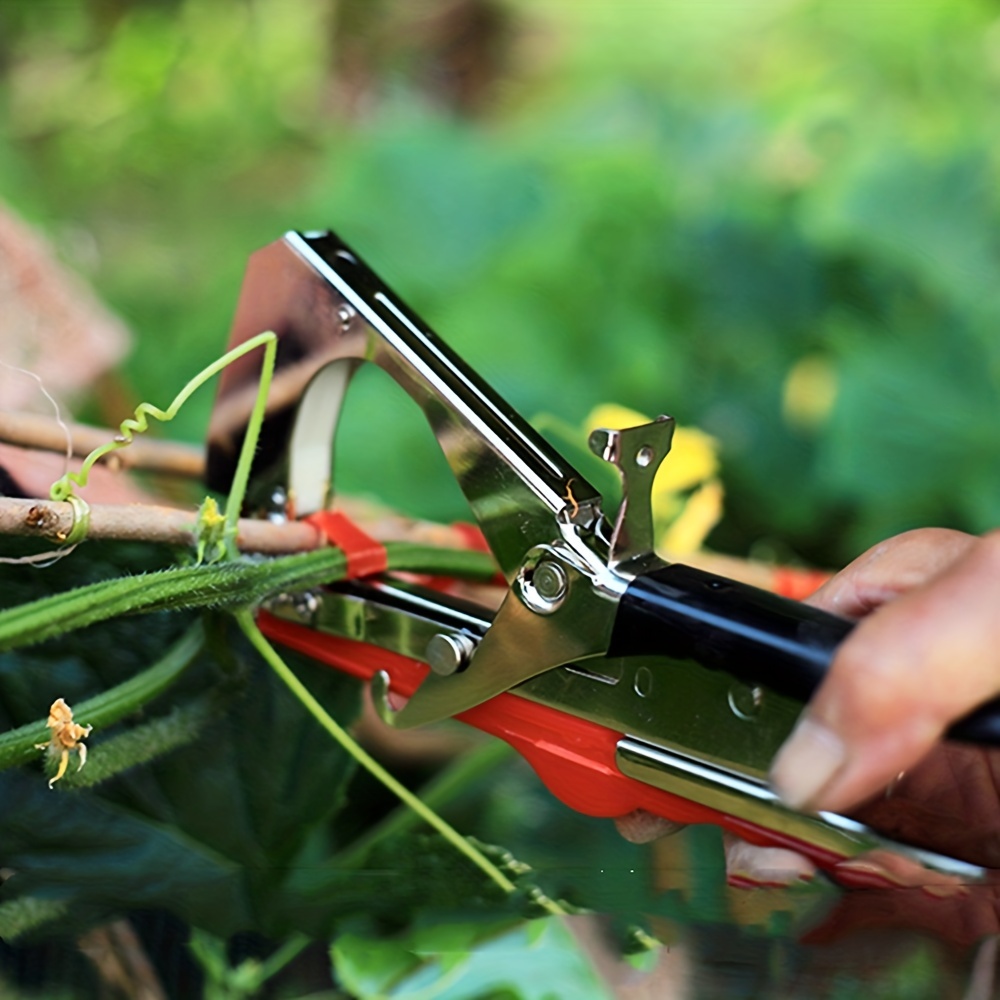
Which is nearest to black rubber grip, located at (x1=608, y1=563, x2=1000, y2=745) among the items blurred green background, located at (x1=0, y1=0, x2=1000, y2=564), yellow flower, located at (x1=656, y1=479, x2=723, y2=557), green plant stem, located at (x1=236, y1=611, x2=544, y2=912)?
green plant stem, located at (x1=236, y1=611, x2=544, y2=912)

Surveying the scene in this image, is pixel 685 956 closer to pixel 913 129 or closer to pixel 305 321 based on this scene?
pixel 305 321

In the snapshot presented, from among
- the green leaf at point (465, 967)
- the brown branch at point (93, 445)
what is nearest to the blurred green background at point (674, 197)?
the brown branch at point (93, 445)

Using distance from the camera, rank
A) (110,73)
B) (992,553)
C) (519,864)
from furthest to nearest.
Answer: (110,73) < (519,864) < (992,553)

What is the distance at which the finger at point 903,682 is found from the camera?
0.84ft

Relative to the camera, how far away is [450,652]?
1.18 feet

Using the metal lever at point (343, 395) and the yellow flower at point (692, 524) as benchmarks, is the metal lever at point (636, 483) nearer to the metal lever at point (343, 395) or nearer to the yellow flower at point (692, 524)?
the metal lever at point (343, 395)

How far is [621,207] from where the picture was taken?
811mm

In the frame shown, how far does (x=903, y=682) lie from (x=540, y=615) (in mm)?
108

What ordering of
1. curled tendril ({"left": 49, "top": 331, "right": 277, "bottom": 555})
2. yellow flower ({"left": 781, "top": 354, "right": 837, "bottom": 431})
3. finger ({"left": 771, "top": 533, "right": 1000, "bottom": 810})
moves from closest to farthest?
finger ({"left": 771, "top": 533, "right": 1000, "bottom": 810}) < curled tendril ({"left": 49, "top": 331, "right": 277, "bottom": 555}) < yellow flower ({"left": 781, "top": 354, "right": 837, "bottom": 431})

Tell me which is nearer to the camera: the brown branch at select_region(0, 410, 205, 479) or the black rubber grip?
the black rubber grip

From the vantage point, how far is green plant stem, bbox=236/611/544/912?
40 centimetres

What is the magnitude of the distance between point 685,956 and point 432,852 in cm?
12

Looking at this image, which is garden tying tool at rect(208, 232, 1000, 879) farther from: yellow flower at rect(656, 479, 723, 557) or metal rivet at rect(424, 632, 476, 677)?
yellow flower at rect(656, 479, 723, 557)

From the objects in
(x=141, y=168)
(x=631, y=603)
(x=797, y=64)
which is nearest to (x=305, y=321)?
(x=631, y=603)
